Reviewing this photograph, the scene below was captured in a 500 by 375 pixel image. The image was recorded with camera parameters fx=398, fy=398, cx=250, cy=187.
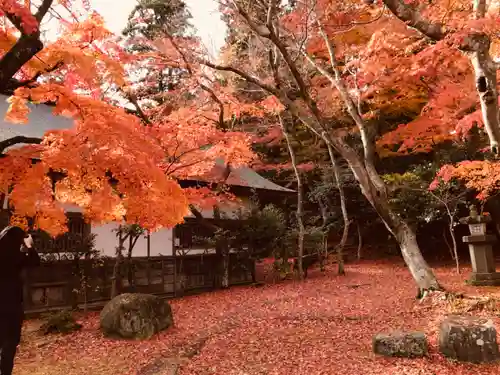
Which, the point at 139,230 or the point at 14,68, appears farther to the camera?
the point at 139,230

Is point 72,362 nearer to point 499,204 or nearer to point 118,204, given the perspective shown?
point 118,204

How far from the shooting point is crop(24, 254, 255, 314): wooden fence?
1023 centimetres

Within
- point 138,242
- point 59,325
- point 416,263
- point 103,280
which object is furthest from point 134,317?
point 416,263

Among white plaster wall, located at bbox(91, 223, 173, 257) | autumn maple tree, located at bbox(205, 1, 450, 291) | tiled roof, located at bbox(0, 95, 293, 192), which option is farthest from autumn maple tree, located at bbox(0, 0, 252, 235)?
tiled roof, located at bbox(0, 95, 293, 192)

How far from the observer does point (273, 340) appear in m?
7.04

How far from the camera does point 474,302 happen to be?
8.20 m

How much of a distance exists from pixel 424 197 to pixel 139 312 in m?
13.0

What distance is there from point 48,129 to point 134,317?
6.89 metres

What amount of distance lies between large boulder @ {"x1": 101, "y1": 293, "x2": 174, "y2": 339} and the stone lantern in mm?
8758

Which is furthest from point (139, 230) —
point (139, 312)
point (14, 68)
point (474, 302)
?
point (474, 302)

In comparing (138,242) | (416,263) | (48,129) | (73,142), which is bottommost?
(416,263)

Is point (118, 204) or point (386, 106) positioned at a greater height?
point (386, 106)

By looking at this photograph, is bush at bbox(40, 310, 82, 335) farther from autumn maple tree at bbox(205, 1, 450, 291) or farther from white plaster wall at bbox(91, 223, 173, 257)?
autumn maple tree at bbox(205, 1, 450, 291)

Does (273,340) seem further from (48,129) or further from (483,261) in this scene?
(48,129)
